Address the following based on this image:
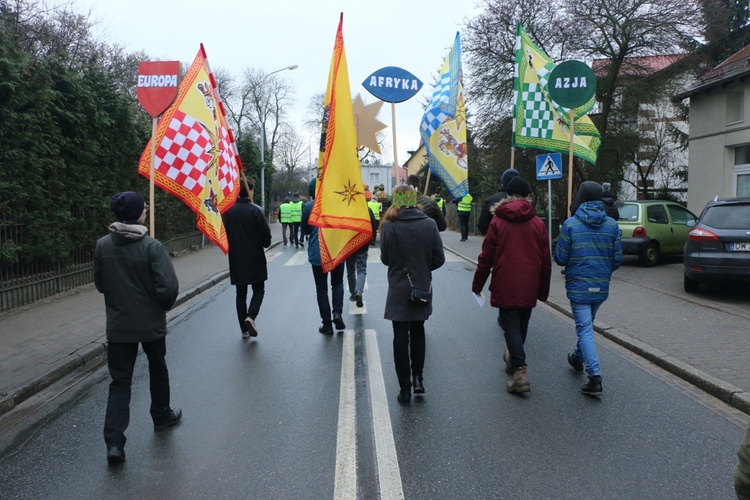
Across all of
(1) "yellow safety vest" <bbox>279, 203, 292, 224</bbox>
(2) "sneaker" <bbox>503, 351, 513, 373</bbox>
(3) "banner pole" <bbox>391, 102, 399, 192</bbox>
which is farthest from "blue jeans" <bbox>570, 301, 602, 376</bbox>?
(1) "yellow safety vest" <bbox>279, 203, 292, 224</bbox>

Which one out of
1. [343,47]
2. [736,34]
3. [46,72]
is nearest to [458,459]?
[343,47]

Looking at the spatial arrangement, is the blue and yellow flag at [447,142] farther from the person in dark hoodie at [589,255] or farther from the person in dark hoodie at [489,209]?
the person in dark hoodie at [589,255]

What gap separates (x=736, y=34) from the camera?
24.5m

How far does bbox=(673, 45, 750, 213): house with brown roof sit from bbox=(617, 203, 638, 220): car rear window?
528 centimetres

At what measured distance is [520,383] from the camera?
5203mm

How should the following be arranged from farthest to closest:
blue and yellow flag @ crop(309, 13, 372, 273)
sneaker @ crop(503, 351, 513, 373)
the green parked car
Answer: the green parked car, blue and yellow flag @ crop(309, 13, 372, 273), sneaker @ crop(503, 351, 513, 373)

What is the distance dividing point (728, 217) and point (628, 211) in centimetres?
501

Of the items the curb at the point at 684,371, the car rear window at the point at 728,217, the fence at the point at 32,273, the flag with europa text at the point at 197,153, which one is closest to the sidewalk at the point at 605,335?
the curb at the point at 684,371

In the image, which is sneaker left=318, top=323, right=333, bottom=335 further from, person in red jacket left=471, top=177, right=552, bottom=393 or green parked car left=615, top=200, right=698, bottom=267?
green parked car left=615, top=200, right=698, bottom=267

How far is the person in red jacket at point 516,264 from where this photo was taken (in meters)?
5.25

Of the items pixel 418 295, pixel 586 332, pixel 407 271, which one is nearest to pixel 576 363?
pixel 586 332

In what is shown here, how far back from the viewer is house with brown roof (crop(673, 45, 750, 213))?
680 inches

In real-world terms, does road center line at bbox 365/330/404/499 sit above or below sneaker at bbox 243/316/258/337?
below

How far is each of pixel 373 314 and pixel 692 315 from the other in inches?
176
